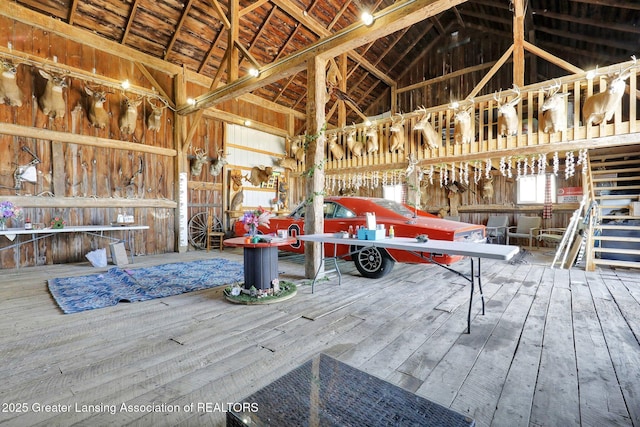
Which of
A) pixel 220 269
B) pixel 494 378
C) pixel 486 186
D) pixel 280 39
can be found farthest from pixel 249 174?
pixel 494 378

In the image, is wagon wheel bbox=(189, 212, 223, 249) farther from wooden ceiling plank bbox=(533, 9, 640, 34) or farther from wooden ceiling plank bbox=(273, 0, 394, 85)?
wooden ceiling plank bbox=(533, 9, 640, 34)

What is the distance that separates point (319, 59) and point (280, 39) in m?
4.61

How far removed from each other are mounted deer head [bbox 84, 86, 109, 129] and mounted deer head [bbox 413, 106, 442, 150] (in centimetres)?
658

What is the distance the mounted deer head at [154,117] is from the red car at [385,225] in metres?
4.08

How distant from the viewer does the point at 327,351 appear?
2211 mm

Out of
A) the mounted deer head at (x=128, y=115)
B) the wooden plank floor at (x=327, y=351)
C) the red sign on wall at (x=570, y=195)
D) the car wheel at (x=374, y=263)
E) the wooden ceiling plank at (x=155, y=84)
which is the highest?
the wooden ceiling plank at (x=155, y=84)

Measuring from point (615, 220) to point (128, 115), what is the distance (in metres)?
10.3

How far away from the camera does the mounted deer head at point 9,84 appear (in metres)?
5.02

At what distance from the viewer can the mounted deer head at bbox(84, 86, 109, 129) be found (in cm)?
597

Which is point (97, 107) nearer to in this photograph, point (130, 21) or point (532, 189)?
point (130, 21)

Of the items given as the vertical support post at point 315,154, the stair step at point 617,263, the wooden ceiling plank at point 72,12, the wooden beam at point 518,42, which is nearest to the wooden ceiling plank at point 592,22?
the wooden beam at point 518,42

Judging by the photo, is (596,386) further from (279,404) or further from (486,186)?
(486,186)

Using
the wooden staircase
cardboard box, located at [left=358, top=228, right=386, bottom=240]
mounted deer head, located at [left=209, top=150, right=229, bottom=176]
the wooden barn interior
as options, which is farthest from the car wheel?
mounted deer head, located at [left=209, top=150, right=229, bottom=176]

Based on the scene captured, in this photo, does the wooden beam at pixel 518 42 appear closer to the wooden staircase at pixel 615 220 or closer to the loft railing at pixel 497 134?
the loft railing at pixel 497 134
